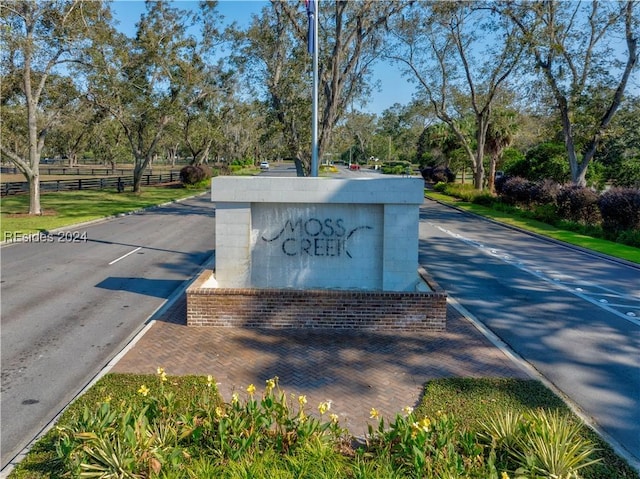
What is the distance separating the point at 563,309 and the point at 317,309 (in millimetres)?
6159

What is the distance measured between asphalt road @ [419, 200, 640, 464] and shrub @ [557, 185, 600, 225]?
15.9ft

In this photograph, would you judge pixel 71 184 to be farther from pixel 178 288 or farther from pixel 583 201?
pixel 583 201

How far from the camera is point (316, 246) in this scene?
1011cm

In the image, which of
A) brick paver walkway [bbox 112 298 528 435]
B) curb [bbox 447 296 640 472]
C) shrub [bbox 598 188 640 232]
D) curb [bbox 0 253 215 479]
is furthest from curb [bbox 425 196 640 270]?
curb [bbox 0 253 215 479]

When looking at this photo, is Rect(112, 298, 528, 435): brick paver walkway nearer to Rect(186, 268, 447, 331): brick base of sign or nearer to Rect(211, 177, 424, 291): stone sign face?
Rect(186, 268, 447, 331): brick base of sign

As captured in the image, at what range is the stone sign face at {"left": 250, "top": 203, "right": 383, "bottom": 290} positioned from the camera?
10.0 m

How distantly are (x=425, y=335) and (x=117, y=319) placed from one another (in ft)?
21.6

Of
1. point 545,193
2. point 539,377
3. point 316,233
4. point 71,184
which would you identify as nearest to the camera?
point 539,377

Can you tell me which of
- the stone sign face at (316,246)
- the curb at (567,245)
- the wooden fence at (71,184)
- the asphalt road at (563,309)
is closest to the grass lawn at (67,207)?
the wooden fence at (71,184)

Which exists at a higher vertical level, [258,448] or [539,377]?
[258,448]

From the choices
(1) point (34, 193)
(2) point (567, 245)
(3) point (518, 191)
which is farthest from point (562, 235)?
(1) point (34, 193)

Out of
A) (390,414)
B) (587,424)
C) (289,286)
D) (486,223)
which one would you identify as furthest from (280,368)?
(486,223)

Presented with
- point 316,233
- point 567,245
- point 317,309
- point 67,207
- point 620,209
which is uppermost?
point 620,209

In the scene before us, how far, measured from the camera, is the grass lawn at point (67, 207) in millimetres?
Answer: 21562
